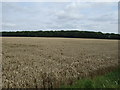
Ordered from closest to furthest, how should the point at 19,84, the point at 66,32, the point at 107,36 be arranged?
the point at 19,84 → the point at 107,36 → the point at 66,32

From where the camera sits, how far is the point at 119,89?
718 centimetres

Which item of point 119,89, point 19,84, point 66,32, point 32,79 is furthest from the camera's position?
point 66,32

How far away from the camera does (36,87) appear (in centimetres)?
834

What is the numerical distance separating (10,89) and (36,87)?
117cm

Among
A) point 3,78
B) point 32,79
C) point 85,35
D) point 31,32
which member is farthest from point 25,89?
point 31,32

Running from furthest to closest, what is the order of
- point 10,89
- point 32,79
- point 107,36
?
point 107,36, point 32,79, point 10,89

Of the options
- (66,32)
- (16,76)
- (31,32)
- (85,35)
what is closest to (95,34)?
(85,35)

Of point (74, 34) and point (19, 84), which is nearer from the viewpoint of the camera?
point (19, 84)

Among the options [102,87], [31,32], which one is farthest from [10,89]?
[31,32]

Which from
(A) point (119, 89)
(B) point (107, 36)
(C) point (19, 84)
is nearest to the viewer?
(A) point (119, 89)

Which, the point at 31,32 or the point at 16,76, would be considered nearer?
the point at 16,76

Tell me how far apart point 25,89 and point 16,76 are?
7.88 feet

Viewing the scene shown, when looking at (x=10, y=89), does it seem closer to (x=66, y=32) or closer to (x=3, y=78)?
(x=3, y=78)

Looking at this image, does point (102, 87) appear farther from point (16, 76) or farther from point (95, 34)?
point (95, 34)
